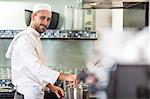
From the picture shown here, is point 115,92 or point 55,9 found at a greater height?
point 55,9

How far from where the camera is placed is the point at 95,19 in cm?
346

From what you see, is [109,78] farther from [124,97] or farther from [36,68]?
[36,68]

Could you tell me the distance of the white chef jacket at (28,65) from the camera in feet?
6.75

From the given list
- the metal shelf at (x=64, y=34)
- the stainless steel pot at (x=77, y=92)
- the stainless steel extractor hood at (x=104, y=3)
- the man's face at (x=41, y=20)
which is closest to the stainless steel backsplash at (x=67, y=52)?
the metal shelf at (x=64, y=34)

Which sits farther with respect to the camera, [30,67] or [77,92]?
[30,67]

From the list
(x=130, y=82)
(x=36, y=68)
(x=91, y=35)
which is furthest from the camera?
(x=91, y=35)

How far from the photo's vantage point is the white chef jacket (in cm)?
206

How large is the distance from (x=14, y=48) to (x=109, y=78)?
5.53 feet

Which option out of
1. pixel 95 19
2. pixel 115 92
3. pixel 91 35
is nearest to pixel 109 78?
pixel 115 92

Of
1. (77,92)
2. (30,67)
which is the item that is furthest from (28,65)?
(77,92)

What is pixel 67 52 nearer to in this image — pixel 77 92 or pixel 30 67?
pixel 30 67

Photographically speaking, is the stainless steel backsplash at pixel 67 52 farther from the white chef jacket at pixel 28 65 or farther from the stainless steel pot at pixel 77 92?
the stainless steel pot at pixel 77 92

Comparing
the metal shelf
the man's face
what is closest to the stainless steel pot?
the man's face

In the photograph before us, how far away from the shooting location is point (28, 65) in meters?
2.12
